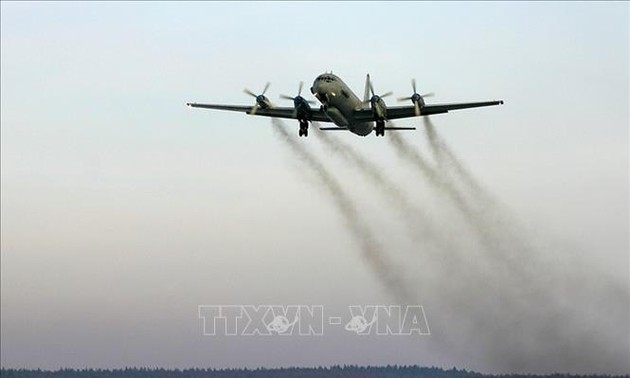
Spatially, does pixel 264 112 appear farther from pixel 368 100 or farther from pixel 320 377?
pixel 320 377

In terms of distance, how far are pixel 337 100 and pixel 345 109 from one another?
992 millimetres

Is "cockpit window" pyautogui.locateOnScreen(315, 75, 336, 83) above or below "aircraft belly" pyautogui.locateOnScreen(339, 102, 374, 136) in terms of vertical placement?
above

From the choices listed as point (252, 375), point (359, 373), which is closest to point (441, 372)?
point (359, 373)

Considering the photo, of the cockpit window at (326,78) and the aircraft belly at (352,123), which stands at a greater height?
the cockpit window at (326,78)

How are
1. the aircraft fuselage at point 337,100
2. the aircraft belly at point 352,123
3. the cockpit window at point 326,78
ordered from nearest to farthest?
the aircraft fuselage at point 337,100 → the aircraft belly at point 352,123 → the cockpit window at point 326,78

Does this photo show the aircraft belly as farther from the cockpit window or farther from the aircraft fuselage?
the cockpit window

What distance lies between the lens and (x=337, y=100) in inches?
3406

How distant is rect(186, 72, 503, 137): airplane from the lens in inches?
3408

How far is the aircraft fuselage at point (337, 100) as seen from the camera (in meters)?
86.2

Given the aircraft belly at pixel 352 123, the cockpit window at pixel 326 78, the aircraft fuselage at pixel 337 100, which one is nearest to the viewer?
the aircraft fuselage at pixel 337 100

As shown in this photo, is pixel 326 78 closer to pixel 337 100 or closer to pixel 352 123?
pixel 337 100

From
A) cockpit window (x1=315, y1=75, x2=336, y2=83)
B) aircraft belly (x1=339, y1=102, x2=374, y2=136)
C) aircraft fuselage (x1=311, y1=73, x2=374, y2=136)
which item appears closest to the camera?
aircraft fuselage (x1=311, y1=73, x2=374, y2=136)

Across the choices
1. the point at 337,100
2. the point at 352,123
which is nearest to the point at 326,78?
the point at 337,100

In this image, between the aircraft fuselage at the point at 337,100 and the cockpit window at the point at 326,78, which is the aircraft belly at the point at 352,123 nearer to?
the aircraft fuselage at the point at 337,100
